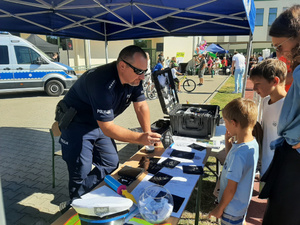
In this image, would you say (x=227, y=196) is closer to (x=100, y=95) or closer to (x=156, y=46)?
(x=100, y=95)

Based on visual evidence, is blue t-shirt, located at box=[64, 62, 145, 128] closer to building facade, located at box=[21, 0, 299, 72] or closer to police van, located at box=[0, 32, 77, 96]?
police van, located at box=[0, 32, 77, 96]

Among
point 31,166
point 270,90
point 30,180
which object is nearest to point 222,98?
point 270,90

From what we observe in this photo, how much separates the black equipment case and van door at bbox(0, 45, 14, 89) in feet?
25.8

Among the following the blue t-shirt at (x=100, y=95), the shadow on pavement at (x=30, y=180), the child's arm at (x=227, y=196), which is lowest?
the shadow on pavement at (x=30, y=180)

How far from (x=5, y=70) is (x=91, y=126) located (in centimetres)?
803

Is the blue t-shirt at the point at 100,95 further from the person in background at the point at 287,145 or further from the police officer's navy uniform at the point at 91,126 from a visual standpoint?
the person in background at the point at 287,145

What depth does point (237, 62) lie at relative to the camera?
29.8 feet

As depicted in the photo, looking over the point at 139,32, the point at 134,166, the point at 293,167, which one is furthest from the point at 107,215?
the point at 139,32

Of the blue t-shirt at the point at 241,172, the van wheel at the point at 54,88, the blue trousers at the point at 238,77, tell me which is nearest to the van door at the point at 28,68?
the van wheel at the point at 54,88

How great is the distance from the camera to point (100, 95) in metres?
1.73

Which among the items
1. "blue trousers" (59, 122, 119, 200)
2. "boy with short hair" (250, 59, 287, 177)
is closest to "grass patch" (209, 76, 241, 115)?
"boy with short hair" (250, 59, 287, 177)

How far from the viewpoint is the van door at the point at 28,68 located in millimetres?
8289

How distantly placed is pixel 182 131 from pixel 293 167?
4.21ft

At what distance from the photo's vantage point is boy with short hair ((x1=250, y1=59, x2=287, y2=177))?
1806 mm
